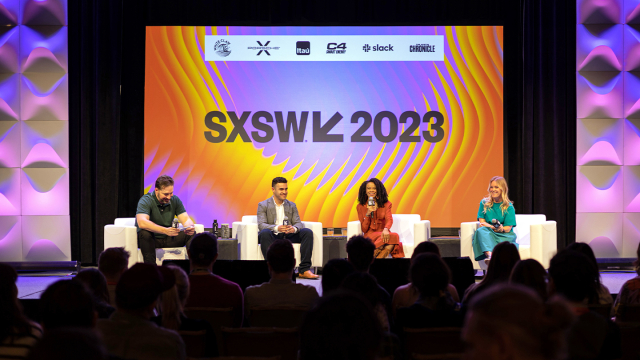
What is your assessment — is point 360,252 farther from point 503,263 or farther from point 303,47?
point 303,47

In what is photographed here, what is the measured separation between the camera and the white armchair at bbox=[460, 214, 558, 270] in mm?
5392

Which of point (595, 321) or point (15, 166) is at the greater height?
point (15, 166)

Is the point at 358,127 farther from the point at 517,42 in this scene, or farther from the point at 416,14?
the point at 517,42

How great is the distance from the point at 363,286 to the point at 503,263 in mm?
931

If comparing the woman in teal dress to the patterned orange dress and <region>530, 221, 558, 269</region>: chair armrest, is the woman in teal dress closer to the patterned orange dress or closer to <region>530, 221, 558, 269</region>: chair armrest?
<region>530, 221, 558, 269</region>: chair armrest

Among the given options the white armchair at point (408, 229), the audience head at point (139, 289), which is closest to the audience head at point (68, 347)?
the audience head at point (139, 289)

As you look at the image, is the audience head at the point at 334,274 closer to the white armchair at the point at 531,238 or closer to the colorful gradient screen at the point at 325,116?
the white armchair at the point at 531,238

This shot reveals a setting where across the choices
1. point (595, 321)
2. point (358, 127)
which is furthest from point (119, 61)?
point (595, 321)

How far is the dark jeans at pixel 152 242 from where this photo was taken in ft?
17.0

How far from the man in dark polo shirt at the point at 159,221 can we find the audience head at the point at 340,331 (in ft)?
14.6

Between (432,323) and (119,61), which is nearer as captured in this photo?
(432,323)

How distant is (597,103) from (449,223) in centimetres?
222

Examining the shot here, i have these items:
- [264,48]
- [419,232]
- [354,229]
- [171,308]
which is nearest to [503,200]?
[419,232]

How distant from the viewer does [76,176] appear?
6332mm
